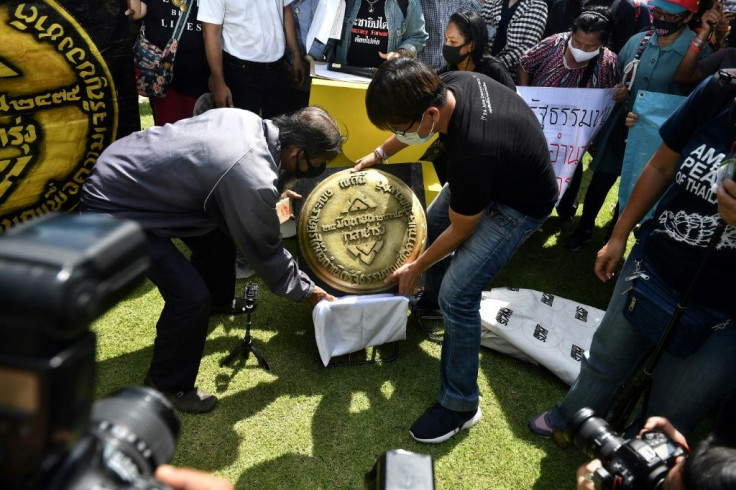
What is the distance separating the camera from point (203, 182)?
2.75 metres

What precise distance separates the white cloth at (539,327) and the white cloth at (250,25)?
2.46 metres

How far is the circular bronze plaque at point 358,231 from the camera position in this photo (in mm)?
3527

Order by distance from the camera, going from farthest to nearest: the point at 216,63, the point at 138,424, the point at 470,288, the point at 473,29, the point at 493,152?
1. the point at 216,63
2. the point at 473,29
3. the point at 470,288
4. the point at 493,152
5. the point at 138,424

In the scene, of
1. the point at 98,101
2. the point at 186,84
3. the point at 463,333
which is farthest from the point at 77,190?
the point at 463,333

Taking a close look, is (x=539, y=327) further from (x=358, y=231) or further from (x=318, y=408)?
(x=318, y=408)

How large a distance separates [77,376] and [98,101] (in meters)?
3.16

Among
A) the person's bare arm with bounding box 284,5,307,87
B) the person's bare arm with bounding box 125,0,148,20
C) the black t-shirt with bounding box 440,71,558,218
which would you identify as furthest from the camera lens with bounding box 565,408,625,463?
the person's bare arm with bounding box 125,0,148,20

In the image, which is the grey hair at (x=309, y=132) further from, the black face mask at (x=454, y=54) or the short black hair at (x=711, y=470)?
the short black hair at (x=711, y=470)

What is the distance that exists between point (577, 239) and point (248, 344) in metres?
3.14

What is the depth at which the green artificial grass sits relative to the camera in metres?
2.98

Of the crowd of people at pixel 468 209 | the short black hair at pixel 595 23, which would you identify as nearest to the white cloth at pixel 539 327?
the crowd of people at pixel 468 209

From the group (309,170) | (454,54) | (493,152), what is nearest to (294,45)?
(454,54)

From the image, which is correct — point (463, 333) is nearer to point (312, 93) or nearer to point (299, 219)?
point (299, 219)

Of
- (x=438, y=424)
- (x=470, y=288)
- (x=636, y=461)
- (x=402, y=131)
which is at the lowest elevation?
(x=438, y=424)
